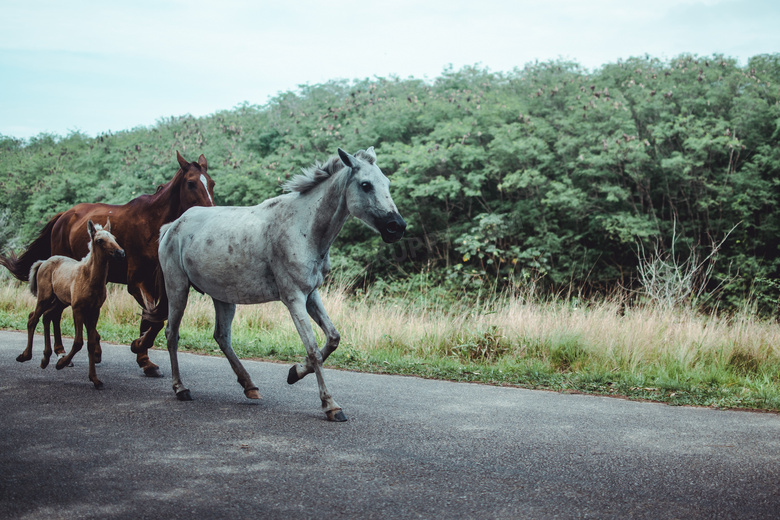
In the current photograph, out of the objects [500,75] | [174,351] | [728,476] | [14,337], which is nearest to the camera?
[728,476]

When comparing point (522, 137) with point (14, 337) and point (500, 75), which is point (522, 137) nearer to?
point (500, 75)

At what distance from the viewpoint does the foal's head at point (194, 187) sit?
8.25 meters

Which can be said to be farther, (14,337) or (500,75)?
(500,75)

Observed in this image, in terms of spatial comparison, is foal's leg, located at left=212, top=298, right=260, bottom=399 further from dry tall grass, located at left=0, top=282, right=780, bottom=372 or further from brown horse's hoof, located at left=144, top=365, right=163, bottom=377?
dry tall grass, located at left=0, top=282, right=780, bottom=372

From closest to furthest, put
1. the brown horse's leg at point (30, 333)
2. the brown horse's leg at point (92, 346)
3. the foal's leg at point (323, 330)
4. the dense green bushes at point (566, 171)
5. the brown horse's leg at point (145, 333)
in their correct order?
the foal's leg at point (323, 330) < the brown horse's leg at point (92, 346) < the brown horse's leg at point (145, 333) < the brown horse's leg at point (30, 333) < the dense green bushes at point (566, 171)

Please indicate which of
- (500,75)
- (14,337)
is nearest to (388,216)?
(14,337)

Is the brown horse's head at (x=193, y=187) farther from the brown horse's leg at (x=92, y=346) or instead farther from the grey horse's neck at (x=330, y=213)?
the grey horse's neck at (x=330, y=213)

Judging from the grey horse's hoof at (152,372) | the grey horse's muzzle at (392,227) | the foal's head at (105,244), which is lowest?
the grey horse's hoof at (152,372)

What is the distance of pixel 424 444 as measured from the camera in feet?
16.1

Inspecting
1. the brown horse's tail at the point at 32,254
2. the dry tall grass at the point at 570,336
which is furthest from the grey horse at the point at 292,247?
the brown horse's tail at the point at 32,254

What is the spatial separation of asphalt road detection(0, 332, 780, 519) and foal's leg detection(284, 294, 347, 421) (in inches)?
4.7

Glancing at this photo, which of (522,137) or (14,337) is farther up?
(522,137)

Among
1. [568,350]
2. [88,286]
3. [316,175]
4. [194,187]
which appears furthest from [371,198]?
[568,350]

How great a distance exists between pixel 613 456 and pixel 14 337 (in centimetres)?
1013
